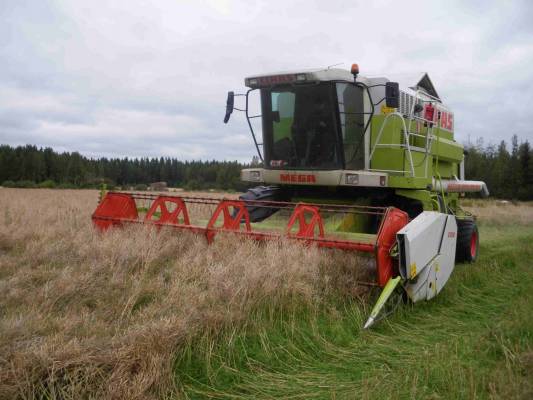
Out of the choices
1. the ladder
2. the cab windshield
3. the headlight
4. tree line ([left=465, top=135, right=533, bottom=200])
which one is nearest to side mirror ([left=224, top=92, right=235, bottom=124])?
the cab windshield

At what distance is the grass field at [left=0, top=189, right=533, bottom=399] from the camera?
102 inches

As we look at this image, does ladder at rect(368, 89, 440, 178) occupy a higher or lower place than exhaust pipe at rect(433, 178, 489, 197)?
higher

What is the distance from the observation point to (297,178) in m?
6.23

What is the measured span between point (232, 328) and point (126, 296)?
3.16ft

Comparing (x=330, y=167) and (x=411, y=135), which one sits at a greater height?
(x=411, y=135)

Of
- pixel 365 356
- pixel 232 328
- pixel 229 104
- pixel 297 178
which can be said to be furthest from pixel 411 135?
pixel 232 328

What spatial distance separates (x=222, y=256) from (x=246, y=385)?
6.65 feet

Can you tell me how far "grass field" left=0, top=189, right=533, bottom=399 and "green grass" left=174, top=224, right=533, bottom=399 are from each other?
1cm

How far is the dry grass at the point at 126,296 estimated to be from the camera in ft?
8.14

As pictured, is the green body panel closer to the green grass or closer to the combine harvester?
the combine harvester

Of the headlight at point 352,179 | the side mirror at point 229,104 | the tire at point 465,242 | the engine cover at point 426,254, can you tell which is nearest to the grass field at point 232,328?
the engine cover at point 426,254

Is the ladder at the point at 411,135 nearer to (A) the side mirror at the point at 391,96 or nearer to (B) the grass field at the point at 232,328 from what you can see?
(A) the side mirror at the point at 391,96

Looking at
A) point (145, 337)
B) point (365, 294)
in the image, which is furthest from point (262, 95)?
point (145, 337)

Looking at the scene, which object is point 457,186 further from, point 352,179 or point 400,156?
point 352,179
